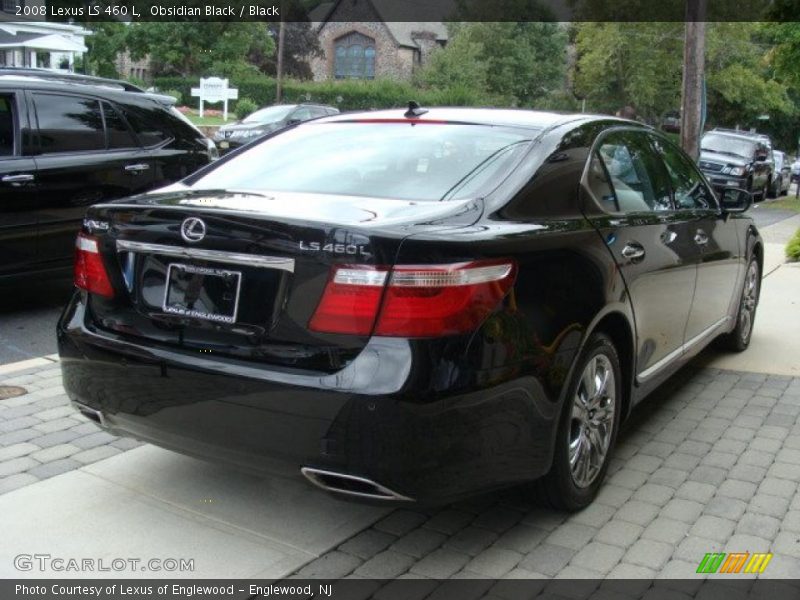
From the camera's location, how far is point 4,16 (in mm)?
39344

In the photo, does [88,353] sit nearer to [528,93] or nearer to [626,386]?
[626,386]

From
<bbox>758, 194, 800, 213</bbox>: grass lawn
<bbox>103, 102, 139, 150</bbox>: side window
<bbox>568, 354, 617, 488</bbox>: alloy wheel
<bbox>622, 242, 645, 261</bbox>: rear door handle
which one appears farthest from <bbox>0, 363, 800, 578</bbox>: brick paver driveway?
<bbox>758, 194, 800, 213</bbox>: grass lawn

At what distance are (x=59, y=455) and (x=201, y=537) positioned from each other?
1.15 metres

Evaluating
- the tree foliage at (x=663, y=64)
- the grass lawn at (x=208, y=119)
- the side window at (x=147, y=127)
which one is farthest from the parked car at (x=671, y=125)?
the side window at (x=147, y=127)

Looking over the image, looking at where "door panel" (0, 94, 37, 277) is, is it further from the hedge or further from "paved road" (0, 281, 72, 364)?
the hedge

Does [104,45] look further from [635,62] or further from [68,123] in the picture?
[68,123]

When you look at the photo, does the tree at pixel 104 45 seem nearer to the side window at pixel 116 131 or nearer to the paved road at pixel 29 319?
the paved road at pixel 29 319

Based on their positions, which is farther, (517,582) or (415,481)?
(517,582)

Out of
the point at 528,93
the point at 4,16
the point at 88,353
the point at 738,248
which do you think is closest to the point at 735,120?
the point at 528,93

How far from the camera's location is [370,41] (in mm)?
82062

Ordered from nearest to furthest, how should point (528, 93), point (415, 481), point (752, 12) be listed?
1. point (415, 481)
2. point (752, 12)
3. point (528, 93)

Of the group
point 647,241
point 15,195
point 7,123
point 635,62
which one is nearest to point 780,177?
point 635,62

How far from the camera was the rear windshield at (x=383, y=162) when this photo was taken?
12.0ft

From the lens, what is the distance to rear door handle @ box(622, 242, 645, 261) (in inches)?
158
